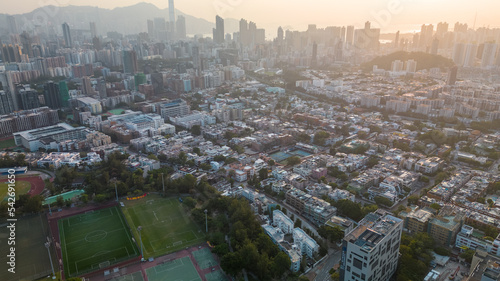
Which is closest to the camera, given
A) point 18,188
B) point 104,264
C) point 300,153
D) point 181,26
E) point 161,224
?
point 104,264

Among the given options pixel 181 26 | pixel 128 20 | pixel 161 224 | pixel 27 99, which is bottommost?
pixel 161 224

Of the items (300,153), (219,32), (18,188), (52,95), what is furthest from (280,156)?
(219,32)

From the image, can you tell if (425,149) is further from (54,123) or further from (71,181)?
(54,123)

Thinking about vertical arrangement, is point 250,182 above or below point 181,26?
below

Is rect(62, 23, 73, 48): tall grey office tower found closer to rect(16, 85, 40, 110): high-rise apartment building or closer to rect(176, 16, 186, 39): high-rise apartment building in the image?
rect(176, 16, 186, 39): high-rise apartment building

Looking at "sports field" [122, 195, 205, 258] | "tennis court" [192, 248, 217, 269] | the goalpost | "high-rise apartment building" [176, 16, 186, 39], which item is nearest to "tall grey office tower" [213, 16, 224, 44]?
"high-rise apartment building" [176, 16, 186, 39]

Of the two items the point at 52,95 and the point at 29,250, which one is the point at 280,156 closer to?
the point at 29,250

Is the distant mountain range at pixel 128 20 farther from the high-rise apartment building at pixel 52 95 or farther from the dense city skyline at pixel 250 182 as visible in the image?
the high-rise apartment building at pixel 52 95
